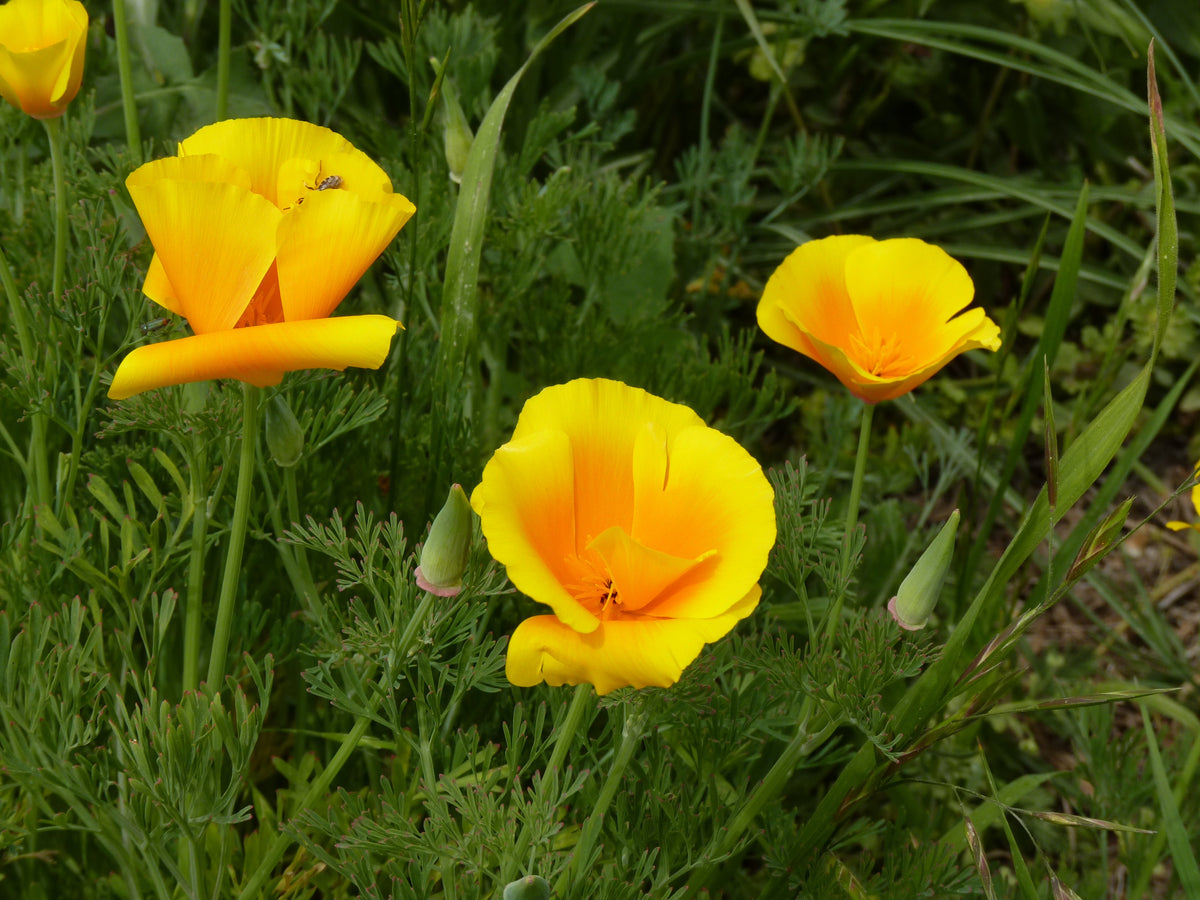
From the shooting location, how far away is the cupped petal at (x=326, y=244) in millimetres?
618

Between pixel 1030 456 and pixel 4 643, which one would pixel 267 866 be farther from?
pixel 1030 456

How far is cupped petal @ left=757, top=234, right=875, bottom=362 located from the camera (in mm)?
848

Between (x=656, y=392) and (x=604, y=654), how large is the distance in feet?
2.39

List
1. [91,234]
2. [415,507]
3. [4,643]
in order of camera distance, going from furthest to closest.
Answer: [415,507]
[91,234]
[4,643]

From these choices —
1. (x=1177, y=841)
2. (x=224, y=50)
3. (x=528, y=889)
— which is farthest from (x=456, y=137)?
(x=1177, y=841)

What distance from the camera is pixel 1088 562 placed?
2.24 feet

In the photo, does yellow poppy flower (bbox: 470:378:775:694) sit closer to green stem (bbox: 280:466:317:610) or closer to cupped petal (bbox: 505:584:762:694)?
cupped petal (bbox: 505:584:762:694)

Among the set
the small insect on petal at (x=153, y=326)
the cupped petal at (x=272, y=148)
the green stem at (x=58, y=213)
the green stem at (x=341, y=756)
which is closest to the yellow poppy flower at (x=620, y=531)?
the green stem at (x=341, y=756)

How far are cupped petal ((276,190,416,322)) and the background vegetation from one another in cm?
17

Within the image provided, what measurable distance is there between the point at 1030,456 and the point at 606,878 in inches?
57.5

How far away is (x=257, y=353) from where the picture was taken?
1.98ft

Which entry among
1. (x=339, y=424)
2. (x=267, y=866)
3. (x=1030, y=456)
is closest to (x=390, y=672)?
(x=267, y=866)

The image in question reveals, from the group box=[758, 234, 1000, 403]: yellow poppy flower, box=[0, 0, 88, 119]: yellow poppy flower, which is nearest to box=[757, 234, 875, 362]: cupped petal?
box=[758, 234, 1000, 403]: yellow poppy flower

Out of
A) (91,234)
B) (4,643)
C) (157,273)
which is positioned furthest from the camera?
(91,234)
